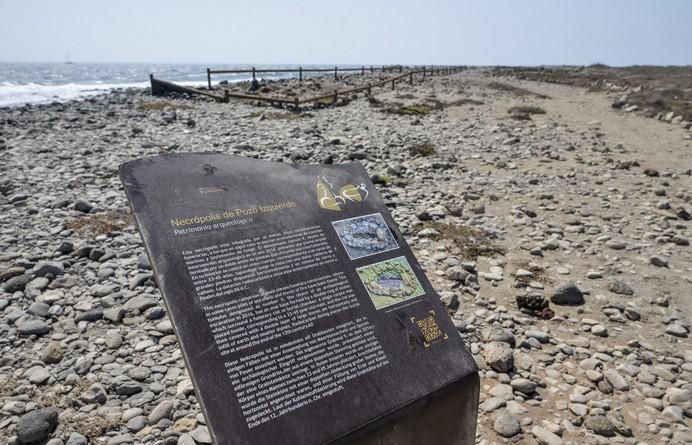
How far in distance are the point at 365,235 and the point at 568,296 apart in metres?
3.87

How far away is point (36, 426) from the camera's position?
3430mm

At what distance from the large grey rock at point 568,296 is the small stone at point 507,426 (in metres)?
2.48

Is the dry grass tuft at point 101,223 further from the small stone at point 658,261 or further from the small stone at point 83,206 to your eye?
the small stone at point 658,261

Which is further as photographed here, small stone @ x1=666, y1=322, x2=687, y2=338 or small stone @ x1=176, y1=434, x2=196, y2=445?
small stone @ x1=666, y1=322, x2=687, y2=338

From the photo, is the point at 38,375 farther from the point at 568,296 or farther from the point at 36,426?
the point at 568,296

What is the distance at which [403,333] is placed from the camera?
2.98 meters

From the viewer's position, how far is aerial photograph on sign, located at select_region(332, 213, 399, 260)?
3.27 metres

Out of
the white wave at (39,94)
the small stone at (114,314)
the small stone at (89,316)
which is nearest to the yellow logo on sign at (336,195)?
the small stone at (114,314)

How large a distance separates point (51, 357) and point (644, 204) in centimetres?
1112

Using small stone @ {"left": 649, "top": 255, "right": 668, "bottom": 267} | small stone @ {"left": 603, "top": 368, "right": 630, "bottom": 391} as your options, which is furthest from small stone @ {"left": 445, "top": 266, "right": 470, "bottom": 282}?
small stone @ {"left": 649, "top": 255, "right": 668, "bottom": 267}

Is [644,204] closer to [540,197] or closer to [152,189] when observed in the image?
[540,197]

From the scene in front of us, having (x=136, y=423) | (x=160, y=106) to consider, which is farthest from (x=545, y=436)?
(x=160, y=106)

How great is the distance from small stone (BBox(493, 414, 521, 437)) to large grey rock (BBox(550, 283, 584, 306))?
248cm

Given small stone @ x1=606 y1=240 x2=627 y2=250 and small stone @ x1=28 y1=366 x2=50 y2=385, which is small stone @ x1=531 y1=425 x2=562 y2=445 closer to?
small stone @ x1=28 y1=366 x2=50 y2=385
